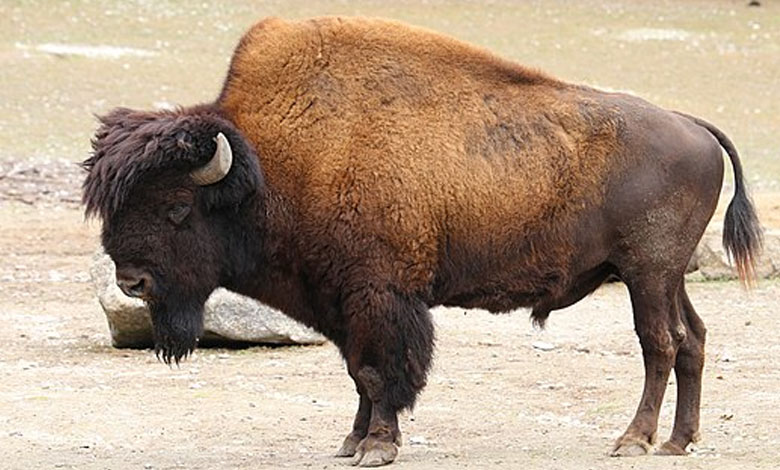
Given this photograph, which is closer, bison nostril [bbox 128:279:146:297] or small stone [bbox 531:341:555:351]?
bison nostril [bbox 128:279:146:297]

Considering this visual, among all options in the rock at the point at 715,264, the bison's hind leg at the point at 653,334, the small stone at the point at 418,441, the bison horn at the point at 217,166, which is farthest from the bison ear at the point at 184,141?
the rock at the point at 715,264

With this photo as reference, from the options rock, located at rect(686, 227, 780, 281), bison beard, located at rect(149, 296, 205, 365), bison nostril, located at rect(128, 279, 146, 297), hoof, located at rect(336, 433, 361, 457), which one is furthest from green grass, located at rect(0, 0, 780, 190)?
bison nostril, located at rect(128, 279, 146, 297)

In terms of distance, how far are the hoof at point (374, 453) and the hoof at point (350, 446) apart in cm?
25

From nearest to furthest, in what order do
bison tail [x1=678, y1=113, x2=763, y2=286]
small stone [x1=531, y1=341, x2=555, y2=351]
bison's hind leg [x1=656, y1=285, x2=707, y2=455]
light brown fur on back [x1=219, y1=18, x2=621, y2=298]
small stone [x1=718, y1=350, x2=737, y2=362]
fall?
light brown fur on back [x1=219, y1=18, x2=621, y2=298], bison's hind leg [x1=656, y1=285, x2=707, y2=455], bison tail [x1=678, y1=113, x2=763, y2=286], small stone [x1=718, y1=350, x2=737, y2=362], small stone [x1=531, y1=341, x2=555, y2=351]

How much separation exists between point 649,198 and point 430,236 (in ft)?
3.74

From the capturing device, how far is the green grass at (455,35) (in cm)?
2455

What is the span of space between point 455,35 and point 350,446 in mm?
23088

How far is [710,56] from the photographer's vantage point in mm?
31812

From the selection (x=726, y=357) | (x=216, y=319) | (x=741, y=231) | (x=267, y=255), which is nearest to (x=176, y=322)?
(x=267, y=255)

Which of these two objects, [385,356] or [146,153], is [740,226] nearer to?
[385,356]

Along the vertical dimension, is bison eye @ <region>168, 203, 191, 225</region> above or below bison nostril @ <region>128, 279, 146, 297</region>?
above

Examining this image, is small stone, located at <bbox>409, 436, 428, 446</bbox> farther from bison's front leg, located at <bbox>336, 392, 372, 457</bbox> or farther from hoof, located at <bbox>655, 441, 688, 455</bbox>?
hoof, located at <bbox>655, 441, 688, 455</bbox>

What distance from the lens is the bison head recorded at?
8555 millimetres

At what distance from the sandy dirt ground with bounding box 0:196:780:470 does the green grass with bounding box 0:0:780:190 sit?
25.7 feet
